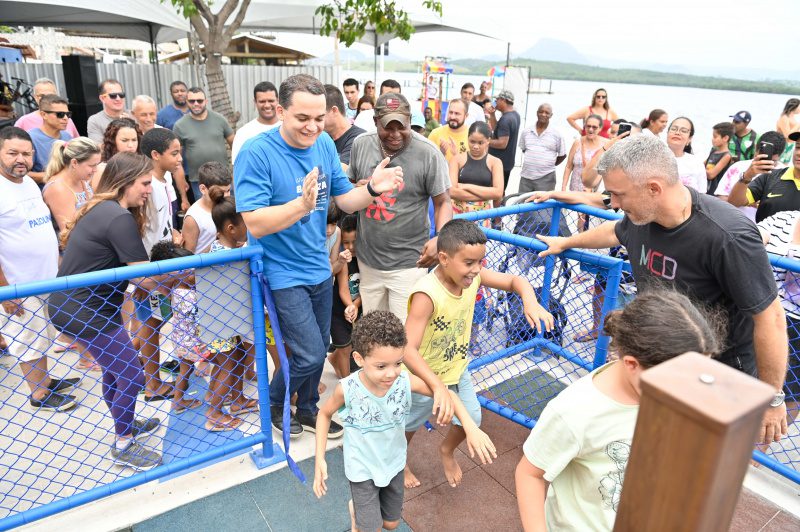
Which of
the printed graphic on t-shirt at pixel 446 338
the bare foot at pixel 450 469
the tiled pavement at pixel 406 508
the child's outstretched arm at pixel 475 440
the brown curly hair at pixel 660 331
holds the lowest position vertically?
the tiled pavement at pixel 406 508

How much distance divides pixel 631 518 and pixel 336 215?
306 cm

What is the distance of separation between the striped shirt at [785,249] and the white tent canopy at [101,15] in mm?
9315

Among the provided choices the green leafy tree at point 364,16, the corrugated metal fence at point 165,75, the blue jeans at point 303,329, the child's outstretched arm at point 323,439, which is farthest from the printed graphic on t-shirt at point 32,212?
the corrugated metal fence at point 165,75

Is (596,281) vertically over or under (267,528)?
over

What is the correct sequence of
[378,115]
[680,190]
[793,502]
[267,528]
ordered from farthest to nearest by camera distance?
[378,115] → [793,502] → [267,528] → [680,190]

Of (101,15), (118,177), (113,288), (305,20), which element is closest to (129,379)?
(113,288)

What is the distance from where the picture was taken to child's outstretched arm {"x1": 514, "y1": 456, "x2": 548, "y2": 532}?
4.98 feet

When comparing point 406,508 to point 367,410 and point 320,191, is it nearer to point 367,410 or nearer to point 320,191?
point 367,410

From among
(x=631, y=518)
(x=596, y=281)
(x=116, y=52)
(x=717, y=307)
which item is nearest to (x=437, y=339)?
(x=717, y=307)

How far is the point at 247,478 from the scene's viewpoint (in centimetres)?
308

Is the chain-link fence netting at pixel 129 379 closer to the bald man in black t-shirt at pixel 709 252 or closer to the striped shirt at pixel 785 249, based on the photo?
the bald man in black t-shirt at pixel 709 252

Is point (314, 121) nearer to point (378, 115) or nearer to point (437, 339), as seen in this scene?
point (378, 115)

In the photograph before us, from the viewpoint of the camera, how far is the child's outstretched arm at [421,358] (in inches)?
89.0

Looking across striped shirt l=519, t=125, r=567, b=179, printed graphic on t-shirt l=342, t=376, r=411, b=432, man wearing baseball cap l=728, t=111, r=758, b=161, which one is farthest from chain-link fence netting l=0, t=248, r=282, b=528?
man wearing baseball cap l=728, t=111, r=758, b=161
